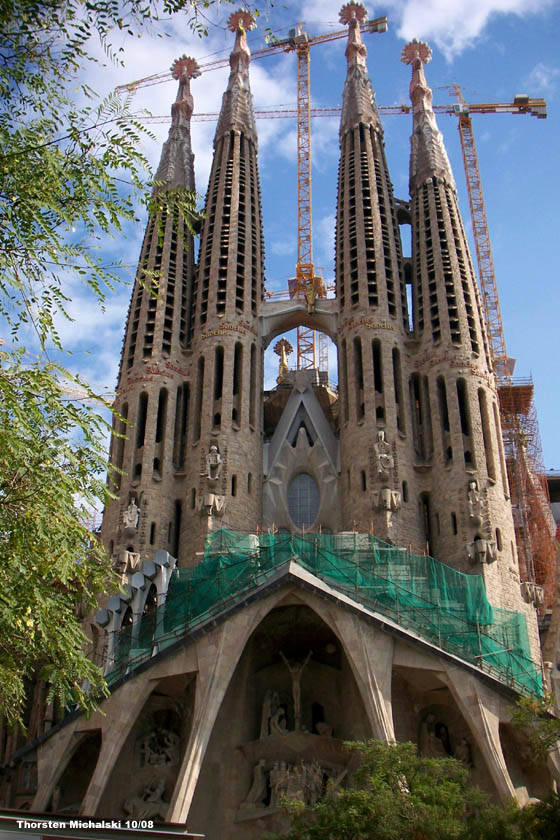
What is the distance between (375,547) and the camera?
31375 mm

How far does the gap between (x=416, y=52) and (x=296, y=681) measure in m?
35.1

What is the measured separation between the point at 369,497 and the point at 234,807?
12.1 meters

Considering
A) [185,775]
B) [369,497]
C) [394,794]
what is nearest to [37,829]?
[394,794]

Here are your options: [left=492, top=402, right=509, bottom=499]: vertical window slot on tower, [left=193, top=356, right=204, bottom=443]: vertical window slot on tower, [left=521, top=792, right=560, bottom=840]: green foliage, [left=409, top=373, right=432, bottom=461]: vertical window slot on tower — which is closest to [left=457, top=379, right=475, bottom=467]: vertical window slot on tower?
[left=492, top=402, right=509, bottom=499]: vertical window slot on tower

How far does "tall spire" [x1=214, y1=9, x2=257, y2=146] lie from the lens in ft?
156

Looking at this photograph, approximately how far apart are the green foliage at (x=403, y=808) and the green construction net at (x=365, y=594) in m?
7.95

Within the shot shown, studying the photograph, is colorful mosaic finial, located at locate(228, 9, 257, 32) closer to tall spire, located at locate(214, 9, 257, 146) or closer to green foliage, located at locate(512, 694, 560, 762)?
tall spire, located at locate(214, 9, 257, 146)

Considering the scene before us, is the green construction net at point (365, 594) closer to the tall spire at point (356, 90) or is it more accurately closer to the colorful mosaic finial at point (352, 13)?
→ the tall spire at point (356, 90)

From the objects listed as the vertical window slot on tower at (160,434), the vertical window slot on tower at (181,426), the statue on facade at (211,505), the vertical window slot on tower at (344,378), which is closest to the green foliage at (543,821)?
the statue on facade at (211,505)

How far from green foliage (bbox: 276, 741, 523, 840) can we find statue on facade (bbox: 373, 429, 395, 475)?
49.3 feet

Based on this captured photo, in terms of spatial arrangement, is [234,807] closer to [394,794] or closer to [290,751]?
[290,751]

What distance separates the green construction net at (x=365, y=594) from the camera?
96.6 ft

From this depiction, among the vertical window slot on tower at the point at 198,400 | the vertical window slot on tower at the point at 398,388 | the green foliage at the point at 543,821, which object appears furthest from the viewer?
the vertical window slot on tower at the point at 198,400

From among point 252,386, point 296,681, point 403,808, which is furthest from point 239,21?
point 403,808
